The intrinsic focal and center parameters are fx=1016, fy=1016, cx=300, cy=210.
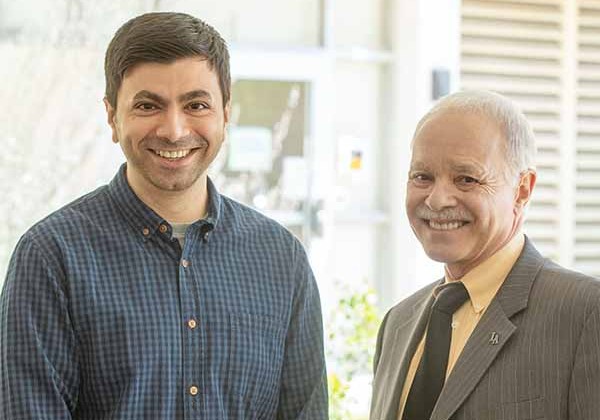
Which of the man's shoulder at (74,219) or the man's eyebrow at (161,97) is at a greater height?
the man's eyebrow at (161,97)

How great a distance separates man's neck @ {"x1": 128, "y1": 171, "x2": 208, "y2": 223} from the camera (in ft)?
6.99

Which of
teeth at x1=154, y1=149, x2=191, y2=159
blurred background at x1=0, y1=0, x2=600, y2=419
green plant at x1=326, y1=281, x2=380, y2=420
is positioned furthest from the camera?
blurred background at x1=0, y1=0, x2=600, y2=419

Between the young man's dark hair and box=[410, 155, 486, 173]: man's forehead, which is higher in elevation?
the young man's dark hair

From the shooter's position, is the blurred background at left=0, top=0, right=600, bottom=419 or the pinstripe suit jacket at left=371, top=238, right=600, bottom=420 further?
the blurred background at left=0, top=0, right=600, bottom=419

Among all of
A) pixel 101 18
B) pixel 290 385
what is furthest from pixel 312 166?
pixel 290 385

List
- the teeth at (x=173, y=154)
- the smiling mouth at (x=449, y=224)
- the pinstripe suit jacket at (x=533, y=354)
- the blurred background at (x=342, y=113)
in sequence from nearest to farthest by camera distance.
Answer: the pinstripe suit jacket at (x=533, y=354) → the teeth at (x=173, y=154) → the smiling mouth at (x=449, y=224) → the blurred background at (x=342, y=113)

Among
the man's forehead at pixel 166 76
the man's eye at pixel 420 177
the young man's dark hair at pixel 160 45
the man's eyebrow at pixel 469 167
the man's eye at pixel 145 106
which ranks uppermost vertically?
the young man's dark hair at pixel 160 45

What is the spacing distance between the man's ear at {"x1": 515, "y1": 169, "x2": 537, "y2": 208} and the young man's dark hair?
66 centimetres

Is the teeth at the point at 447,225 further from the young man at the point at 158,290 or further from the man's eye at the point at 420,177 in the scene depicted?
the young man at the point at 158,290

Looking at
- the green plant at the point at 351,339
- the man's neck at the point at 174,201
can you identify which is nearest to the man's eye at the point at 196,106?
the man's neck at the point at 174,201

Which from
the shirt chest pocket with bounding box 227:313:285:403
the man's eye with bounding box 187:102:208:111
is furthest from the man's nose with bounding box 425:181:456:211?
the man's eye with bounding box 187:102:208:111

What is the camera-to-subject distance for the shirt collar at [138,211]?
2.11m

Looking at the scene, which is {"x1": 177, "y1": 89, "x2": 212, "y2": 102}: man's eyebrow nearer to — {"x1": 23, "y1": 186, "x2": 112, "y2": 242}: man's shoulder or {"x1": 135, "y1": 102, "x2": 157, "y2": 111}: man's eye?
{"x1": 135, "y1": 102, "x2": 157, "y2": 111}: man's eye

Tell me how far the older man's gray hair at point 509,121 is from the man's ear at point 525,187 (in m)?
0.01
